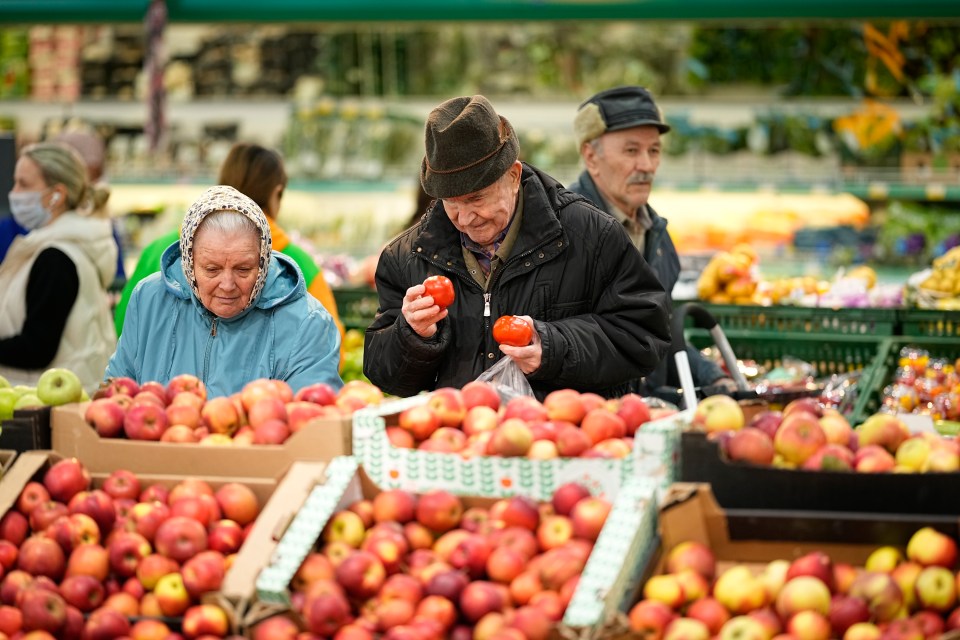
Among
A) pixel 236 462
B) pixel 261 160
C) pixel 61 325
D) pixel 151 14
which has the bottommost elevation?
pixel 61 325

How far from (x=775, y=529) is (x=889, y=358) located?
2896 mm

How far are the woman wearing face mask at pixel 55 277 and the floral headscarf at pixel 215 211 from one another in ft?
5.03

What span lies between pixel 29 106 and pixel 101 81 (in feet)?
1.73

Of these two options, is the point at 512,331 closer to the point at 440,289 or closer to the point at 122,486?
the point at 440,289

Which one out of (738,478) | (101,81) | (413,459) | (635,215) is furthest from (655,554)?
(101,81)

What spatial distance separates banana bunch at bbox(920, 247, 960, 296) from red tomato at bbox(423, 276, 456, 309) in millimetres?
3121

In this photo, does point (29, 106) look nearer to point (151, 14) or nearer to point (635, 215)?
point (151, 14)

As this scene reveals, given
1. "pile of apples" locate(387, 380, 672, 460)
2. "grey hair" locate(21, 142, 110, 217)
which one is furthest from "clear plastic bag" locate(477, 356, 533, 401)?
"grey hair" locate(21, 142, 110, 217)

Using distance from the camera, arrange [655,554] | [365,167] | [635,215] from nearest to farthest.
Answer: [655,554] < [635,215] < [365,167]

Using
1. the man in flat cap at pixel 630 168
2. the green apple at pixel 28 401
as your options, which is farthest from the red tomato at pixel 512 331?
the man in flat cap at pixel 630 168

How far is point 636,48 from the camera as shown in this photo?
7.57 meters

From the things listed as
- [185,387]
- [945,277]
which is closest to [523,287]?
[185,387]

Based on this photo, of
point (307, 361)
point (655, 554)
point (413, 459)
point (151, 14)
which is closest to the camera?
point (655, 554)

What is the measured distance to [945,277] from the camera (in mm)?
5508
